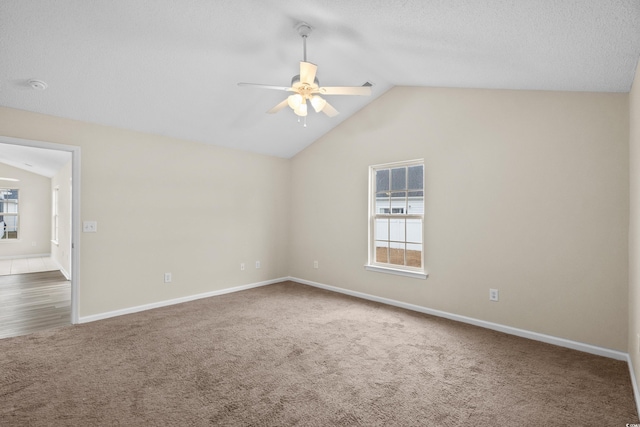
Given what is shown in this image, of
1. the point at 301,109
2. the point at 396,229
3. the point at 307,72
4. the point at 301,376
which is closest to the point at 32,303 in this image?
the point at 301,376

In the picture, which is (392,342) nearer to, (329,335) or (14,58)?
(329,335)

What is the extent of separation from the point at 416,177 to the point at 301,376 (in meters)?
2.86

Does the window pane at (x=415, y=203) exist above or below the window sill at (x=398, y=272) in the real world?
above

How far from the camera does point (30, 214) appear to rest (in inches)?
354

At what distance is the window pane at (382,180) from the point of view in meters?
4.48

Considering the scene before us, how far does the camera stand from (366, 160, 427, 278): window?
13.5 feet

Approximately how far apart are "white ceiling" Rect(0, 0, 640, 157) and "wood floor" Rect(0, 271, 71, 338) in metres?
2.37

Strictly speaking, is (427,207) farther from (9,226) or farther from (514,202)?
(9,226)

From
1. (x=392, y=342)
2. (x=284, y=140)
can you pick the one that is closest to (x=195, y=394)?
(x=392, y=342)

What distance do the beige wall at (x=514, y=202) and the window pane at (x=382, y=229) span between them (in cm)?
20

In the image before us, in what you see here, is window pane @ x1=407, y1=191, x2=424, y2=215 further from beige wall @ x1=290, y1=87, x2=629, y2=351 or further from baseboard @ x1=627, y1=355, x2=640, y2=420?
baseboard @ x1=627, y1=355, x2=640, y2=420

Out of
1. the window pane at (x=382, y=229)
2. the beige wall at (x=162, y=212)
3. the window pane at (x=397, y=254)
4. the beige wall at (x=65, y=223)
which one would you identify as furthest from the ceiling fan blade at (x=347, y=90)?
the beige wall at (x=65, y=223)

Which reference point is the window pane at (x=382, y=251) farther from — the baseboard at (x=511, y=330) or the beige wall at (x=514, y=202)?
the baseboard at (x=511, y=330)

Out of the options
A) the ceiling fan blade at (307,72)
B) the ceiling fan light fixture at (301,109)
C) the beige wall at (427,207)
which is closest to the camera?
the ceiling fan blade at (307,72)
